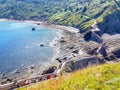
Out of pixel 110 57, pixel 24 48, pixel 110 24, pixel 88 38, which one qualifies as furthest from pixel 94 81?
pixel 110 24

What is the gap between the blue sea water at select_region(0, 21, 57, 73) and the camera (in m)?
97.5

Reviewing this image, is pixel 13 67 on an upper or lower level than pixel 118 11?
lower

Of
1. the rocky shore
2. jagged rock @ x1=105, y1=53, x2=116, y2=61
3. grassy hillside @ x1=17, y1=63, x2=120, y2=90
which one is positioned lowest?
jagged rock @ x1=105, y1=53, x2=116, y2=61

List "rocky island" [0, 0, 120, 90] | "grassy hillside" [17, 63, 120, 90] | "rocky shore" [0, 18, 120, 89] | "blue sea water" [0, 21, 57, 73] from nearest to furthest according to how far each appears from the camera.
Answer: "grassy hillside" [17, 63, 120, 90]
"rocky shore" [0, 18, 120, 89]
"rocky island" [0, 0, 120, 90]
"blue sea water" [0, 21, 57, 73]

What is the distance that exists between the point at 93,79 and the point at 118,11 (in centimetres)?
15923

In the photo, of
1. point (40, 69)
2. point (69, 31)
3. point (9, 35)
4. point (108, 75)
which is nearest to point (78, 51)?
point (40, 69)

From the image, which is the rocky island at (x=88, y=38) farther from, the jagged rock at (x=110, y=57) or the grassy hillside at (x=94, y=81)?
the grassy hillside at (x=94, y=81)

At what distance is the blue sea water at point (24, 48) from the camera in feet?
320

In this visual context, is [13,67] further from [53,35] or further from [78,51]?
[53,35]

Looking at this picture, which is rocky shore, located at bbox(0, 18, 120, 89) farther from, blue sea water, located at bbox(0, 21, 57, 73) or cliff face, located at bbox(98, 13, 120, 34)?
cliff face, located at bbox(98, 13, 120, 34)

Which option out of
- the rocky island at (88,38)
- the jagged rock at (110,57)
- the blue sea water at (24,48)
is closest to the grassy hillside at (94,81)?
the rocky island at (88,38)

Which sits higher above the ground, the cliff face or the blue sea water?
the cliff face

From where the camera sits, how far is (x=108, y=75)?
70.9 ft

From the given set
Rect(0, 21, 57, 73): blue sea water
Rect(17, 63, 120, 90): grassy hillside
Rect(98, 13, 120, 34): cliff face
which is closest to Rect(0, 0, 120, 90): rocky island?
Rect(98, 13, 120, 34): cliff face
